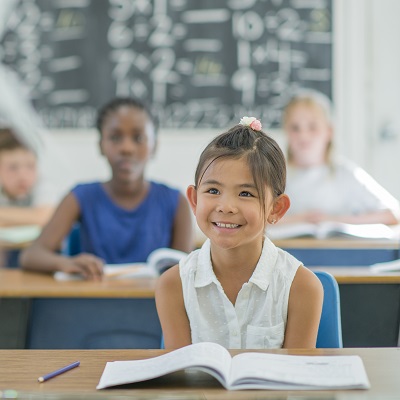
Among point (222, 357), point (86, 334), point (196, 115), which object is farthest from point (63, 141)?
point (222, 357)

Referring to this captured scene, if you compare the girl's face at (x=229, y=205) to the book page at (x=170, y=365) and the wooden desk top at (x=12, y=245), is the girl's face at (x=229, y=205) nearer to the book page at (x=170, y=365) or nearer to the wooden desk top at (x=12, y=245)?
the book page at (x=170, y=365)

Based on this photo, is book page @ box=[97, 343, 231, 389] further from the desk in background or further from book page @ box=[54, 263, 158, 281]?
book page @ box=[54, 263, 158, 281]

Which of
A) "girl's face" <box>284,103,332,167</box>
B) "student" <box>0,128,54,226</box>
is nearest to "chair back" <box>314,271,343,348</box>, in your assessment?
"girl's face" <box>284,103,332,167</box>

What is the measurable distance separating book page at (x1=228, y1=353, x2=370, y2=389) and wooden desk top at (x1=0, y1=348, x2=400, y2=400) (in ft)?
0.05

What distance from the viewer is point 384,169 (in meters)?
5.01

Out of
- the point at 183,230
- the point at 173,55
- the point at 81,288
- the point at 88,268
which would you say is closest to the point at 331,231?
the point at 183,230

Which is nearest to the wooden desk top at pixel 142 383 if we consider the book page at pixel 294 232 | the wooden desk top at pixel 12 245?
the book page at pixel 294 232

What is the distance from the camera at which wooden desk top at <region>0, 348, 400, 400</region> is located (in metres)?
1.13

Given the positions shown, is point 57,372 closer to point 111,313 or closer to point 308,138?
point 111,313

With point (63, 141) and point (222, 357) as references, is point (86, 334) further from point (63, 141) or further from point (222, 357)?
point (63, 141)

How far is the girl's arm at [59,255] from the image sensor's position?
243cm

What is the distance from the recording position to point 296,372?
1.18m

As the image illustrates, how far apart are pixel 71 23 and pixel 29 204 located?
1156mm

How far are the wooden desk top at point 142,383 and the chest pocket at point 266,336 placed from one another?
8.0 inches
